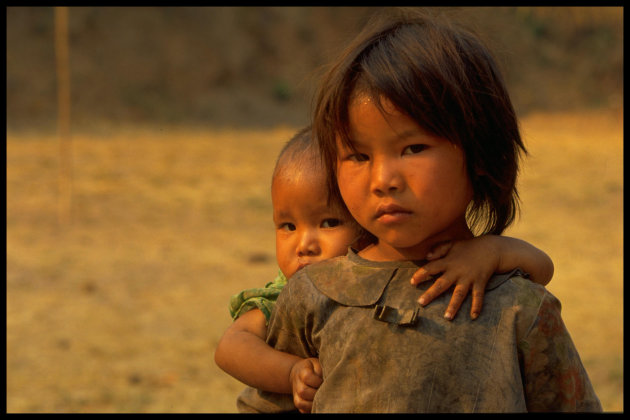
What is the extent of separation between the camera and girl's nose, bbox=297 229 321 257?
1.98m

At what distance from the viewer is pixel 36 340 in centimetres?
649

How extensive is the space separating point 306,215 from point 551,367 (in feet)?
2.18

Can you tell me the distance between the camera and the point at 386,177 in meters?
1.58

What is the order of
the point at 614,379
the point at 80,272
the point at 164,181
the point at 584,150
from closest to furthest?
the point at 614,379
the point at 80,272
the point at 164,181
the point at 584,150

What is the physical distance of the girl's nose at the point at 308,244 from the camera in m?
1.98

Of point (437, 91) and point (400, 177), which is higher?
point (437, 91)

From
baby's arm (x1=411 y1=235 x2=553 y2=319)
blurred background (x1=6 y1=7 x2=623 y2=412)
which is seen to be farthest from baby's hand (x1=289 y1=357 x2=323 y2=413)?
blurred background (x1=6 y1=7 x2=623 y2=412)

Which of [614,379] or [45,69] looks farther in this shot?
[45,69]

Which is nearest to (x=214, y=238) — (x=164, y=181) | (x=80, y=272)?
(x=80, y=272)

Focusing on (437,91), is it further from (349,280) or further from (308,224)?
(308,224)

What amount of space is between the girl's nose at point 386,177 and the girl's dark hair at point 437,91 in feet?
0.29

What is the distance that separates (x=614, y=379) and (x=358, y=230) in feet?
14.4

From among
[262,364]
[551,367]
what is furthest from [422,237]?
[262,364]

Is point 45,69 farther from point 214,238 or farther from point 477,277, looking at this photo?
point 477,277
